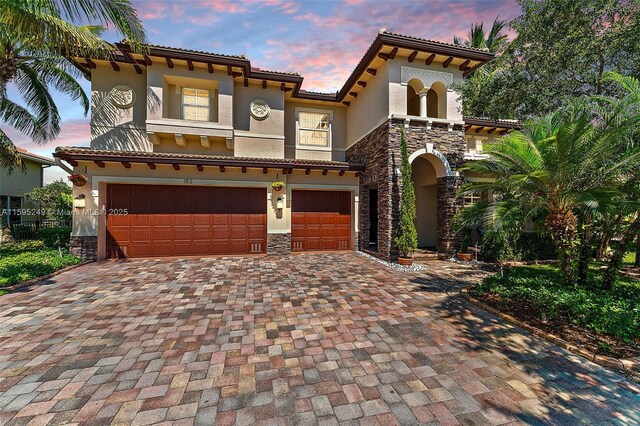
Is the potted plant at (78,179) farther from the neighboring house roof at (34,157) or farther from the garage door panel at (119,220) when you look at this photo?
the neighboring house roof at (34,157)

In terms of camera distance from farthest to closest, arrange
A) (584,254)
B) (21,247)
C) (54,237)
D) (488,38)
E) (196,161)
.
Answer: (488,38) < (54,237) < (21,247) < (196,161) < (584,254)

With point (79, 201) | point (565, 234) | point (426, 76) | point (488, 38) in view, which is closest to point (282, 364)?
point (565, 234)

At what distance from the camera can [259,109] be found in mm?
11836

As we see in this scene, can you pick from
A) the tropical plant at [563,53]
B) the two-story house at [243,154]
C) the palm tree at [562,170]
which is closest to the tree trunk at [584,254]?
the palm tree at [562,170]

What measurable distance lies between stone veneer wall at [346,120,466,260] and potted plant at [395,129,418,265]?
28cm

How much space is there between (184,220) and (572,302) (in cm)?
1236

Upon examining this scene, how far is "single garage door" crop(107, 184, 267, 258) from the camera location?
9930 millimetres

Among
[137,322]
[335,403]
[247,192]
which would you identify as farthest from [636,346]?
[247,192]

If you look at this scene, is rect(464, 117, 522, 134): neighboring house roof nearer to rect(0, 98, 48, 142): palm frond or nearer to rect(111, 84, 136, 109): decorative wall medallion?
rect(111, 84, 136, 109): decorative wall medallion

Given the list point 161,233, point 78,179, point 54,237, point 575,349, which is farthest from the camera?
point 54,237

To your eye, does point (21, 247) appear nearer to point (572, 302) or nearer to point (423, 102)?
point (423, 102)

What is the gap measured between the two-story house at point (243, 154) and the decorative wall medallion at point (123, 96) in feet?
0.13

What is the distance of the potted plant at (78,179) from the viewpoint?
8969mm

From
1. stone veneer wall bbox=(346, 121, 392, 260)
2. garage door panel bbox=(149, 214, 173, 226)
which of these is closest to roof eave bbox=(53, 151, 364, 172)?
stone veneer wall bbox=(346, 121, 392, 260)
